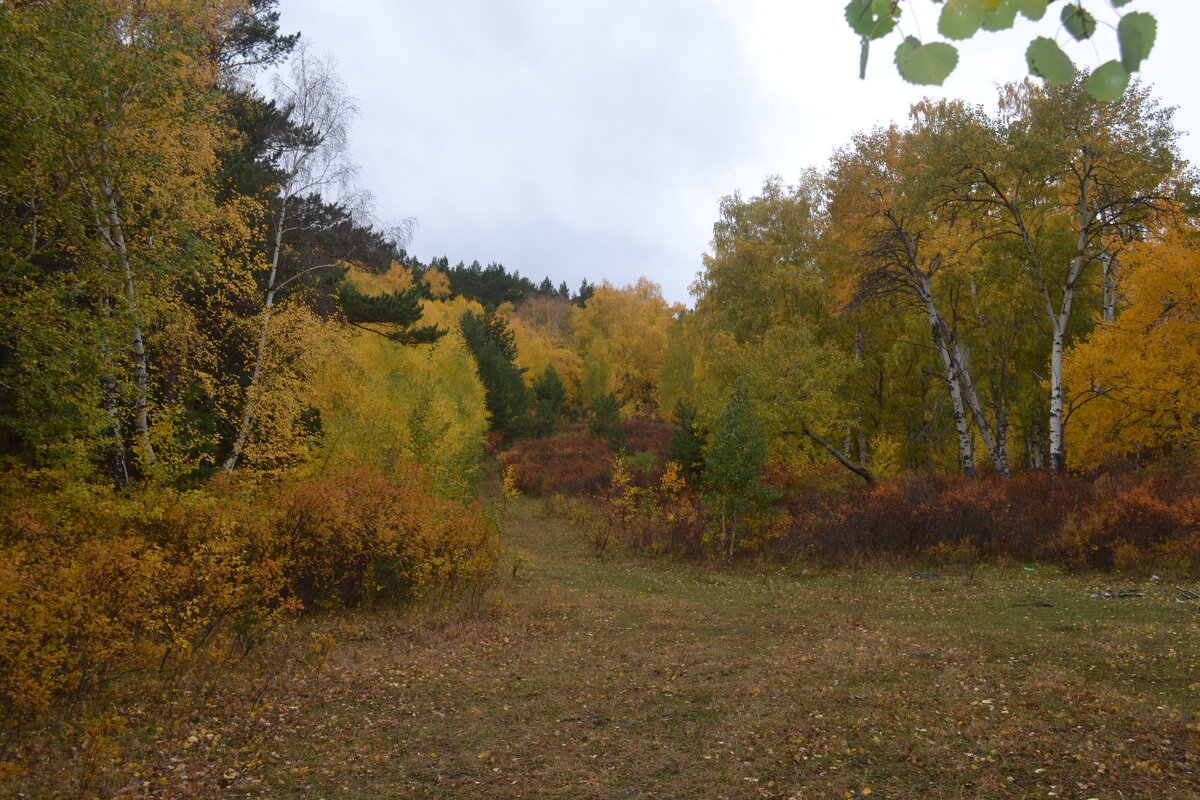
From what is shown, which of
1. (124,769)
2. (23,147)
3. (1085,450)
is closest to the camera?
(124,769)

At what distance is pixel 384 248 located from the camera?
56.1ft

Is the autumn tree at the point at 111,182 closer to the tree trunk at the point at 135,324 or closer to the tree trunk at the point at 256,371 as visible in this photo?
the tree trunk at the point at 135,324

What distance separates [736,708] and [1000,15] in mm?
5973

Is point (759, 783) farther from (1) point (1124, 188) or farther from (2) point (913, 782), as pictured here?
(1) point (1124, 188)

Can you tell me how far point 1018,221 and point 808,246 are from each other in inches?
440

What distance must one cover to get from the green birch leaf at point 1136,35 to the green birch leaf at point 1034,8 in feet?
0.57

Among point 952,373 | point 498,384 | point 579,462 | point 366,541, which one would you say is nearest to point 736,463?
point 952,373

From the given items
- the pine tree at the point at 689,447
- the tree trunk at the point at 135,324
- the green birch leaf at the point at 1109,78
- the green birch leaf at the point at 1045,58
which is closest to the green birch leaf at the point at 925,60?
the green birch leaf at the point at 1045,58

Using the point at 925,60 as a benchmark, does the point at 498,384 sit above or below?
above

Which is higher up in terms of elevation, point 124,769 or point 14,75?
point 14,75

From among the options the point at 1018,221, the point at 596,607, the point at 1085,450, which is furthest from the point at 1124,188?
the point at 596,607

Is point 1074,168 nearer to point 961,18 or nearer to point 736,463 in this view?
point 736,463

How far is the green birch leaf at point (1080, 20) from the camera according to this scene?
163 cm

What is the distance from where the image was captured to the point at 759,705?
6.31 m
